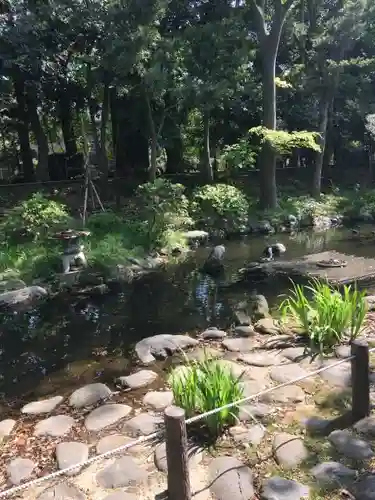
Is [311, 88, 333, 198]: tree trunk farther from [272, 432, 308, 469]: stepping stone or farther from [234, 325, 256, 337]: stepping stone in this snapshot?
[272, 432, 308, 469]: stepping stone

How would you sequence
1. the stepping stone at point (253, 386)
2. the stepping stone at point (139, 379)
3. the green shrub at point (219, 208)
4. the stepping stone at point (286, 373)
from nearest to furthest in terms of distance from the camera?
the stepping stone at point (253, 386) < the stepping stone at point (286, 373) < the stepping stone at point (139, 379) < the green shrub at point (219, 208)

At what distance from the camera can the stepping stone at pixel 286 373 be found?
4.49 m

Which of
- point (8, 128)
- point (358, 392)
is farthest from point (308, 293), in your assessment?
point (8, 128)

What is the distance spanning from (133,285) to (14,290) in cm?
227

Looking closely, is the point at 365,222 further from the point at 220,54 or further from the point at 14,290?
the point at 14,290

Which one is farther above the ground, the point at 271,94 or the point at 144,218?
the point at 271,94

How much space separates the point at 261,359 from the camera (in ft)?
16.3

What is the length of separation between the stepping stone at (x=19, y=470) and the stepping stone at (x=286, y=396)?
6.31 ft

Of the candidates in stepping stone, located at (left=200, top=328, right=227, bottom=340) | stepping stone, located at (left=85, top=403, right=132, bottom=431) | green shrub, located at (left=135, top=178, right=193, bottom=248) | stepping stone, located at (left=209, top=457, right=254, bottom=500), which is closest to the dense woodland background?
green shrub, located at (left=135, top=178, right=193, bottom=248)

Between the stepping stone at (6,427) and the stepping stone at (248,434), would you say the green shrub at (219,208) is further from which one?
the stepping stone at (248,434)

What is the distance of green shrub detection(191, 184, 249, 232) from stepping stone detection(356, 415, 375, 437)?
11.7 metres

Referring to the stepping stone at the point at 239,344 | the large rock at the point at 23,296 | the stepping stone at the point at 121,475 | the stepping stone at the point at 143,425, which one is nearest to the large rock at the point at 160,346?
the stepping stone at the point at 239,344

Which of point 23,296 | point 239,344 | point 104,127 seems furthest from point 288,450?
point 104,127

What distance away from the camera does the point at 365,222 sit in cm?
1766
